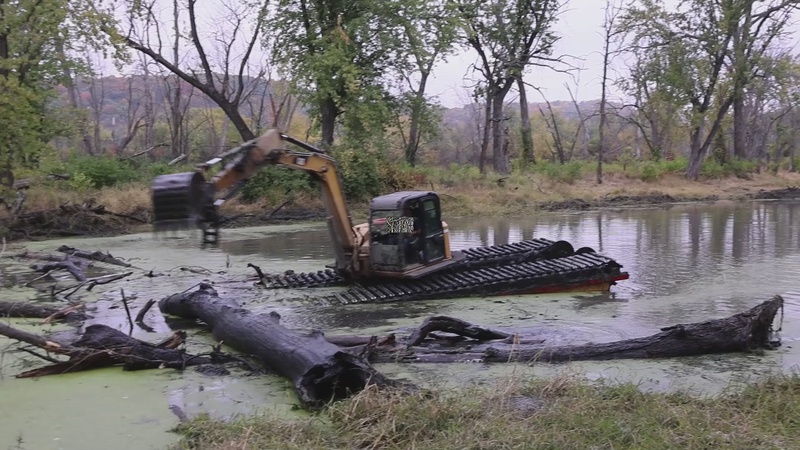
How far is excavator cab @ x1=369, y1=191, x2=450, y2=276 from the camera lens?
11.8 meters

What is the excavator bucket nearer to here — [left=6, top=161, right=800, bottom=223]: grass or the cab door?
the cab door

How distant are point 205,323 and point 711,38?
120ft

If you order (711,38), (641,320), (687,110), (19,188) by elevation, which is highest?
(711,38)

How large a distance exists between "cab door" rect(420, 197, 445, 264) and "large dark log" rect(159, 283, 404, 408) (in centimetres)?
393

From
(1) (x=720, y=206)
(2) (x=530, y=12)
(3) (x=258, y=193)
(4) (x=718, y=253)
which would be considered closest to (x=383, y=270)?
(4) (x=718, y=253)

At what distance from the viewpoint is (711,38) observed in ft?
129

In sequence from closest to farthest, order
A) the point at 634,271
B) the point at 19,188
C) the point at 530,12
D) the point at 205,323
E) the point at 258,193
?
the point at 205,323 < the point at 634,271 < the point at 19,188 < the point at 258,193 < the point at 530,12

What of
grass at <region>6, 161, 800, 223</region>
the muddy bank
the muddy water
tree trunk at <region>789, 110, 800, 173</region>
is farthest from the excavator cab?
tree trunk at <region>789, 110, 800, 173</region>

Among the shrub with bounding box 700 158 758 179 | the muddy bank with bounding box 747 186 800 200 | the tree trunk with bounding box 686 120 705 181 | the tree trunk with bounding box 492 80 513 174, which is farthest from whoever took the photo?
the shrub with bounding box 700 158 758 179

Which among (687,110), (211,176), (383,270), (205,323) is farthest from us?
(687,110)

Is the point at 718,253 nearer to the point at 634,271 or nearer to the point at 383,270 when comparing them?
the point at 634,271

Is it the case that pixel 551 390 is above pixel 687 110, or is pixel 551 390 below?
below

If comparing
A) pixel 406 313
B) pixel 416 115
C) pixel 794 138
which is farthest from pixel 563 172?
pixel 406 313

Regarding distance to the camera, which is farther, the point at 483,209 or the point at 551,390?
the point at 483,209
